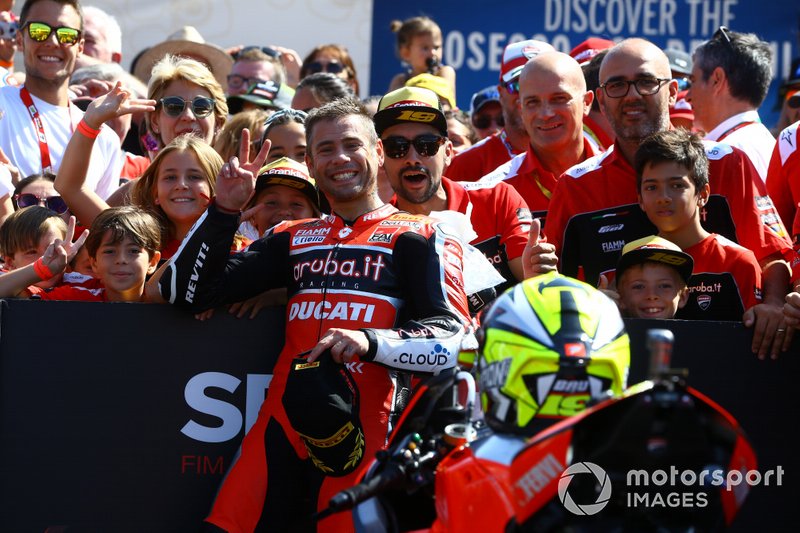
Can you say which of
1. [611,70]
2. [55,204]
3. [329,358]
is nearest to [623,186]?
[611,70]

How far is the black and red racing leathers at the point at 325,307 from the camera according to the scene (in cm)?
442

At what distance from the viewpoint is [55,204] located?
591cm

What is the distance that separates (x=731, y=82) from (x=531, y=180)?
1414mm

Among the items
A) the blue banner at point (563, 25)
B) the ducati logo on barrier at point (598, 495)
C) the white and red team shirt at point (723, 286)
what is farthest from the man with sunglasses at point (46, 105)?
the blue banner at point (563, 25)

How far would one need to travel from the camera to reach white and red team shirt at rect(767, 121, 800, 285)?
5887mm

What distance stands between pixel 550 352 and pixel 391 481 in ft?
1.91

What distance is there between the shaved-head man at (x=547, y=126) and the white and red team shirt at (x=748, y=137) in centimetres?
82

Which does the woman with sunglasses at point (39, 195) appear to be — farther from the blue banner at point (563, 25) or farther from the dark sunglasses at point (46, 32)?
the blue banner at point (563, 25)

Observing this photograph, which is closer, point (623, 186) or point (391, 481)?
point (391, 481)

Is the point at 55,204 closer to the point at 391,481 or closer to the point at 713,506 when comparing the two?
the point at 391,481

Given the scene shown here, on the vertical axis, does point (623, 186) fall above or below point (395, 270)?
above

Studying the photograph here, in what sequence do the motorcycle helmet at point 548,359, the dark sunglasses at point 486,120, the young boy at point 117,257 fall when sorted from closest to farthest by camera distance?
the motorcycle helmet at point 548,359
the young boy at point 117,257
the dark sunglasses at point 486,120

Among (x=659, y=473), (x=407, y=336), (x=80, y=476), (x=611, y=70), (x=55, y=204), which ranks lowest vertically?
(x=80, y=476)

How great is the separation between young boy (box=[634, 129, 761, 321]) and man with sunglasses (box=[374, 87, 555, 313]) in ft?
2.16
